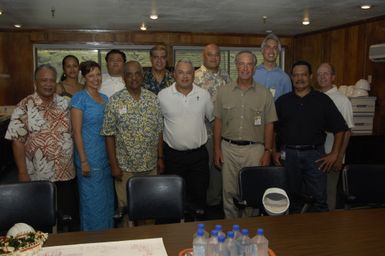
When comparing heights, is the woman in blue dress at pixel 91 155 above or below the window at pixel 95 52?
below

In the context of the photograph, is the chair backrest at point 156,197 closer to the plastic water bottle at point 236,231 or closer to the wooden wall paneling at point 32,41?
the plastic water bottle at point 236,231

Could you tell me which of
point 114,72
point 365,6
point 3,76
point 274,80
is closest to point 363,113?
point 365,6

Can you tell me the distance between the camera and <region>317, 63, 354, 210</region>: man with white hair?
3.23 m

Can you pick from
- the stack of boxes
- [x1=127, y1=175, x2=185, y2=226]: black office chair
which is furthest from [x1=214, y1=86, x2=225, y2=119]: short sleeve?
the stack of boxes

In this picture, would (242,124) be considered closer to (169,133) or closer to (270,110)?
(270,110)

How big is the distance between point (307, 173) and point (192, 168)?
0.94 m

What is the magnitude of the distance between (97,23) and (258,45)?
3487mm

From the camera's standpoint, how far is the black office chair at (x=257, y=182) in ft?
8.27

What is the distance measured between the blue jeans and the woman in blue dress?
1460 mm

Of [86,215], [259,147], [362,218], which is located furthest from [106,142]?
[362,218]

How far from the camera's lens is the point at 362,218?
6.31 feet

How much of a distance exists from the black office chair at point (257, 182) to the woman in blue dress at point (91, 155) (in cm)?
107

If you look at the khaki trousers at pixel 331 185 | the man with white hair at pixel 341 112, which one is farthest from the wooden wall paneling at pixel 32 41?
the khaki trousers at pixel 331 185

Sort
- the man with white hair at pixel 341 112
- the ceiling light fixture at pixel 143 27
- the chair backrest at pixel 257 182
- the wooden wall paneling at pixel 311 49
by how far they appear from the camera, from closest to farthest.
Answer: the chair backrest at pixel 257 182
the man with white hair at pixel 341 112
the ceiling light fixture at pixel 143 27
the wooden wall paneling at pixel 311 49
